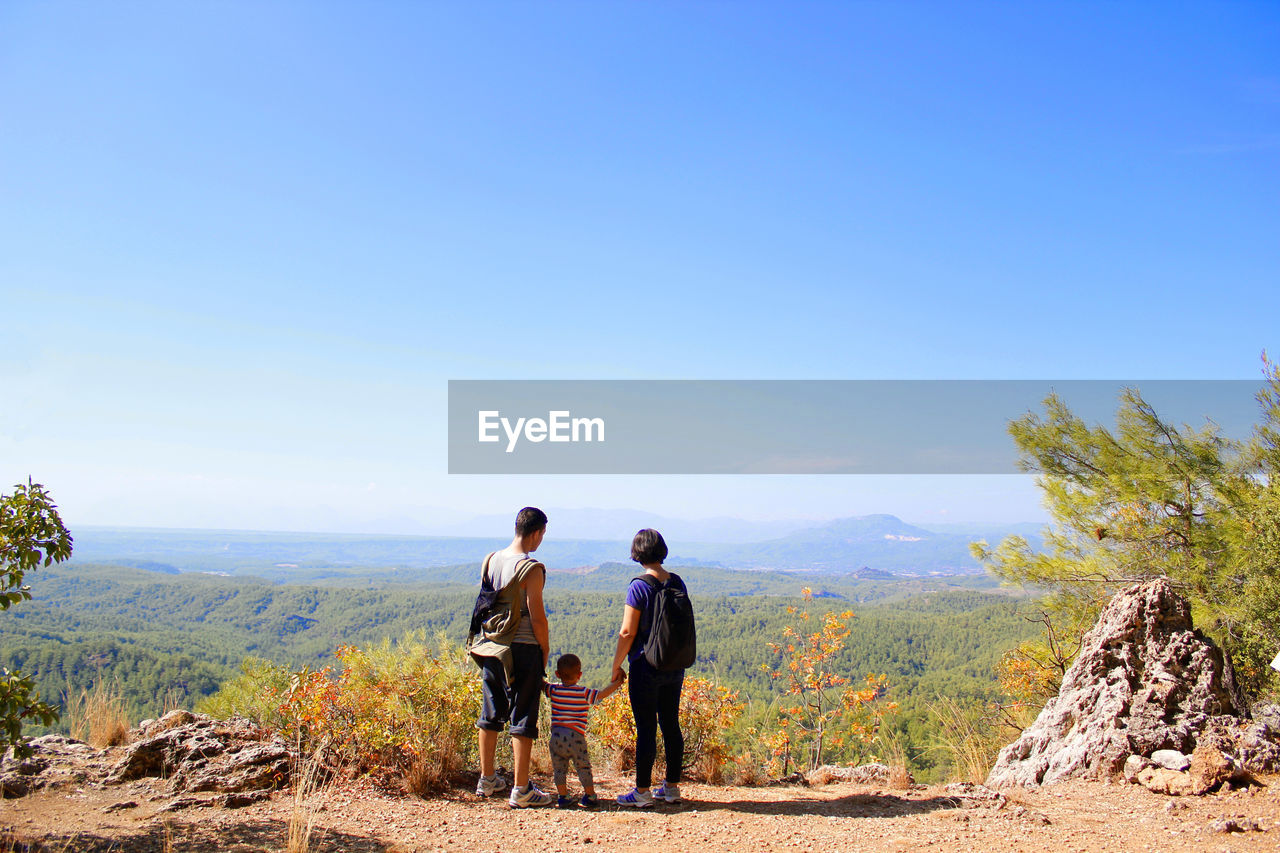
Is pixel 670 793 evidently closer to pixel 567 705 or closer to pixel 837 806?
pixel 567 705

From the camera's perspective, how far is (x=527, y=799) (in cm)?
456

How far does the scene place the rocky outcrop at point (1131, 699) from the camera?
5.02m

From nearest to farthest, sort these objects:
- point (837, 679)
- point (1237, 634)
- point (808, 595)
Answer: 1. point (1237, 634)
2. point (837, 679)
3. point (808, 595)

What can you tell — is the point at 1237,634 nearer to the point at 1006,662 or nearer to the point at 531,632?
the point at 1006,662

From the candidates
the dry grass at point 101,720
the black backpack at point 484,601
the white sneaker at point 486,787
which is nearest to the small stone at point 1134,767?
the white sneaker at point 486,787

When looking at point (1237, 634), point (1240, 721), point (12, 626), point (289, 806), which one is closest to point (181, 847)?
point (289, 806)

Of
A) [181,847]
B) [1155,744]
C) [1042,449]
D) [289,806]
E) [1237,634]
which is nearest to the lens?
[181,847]

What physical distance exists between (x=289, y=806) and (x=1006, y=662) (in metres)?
10.3

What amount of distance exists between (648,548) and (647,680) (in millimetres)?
928

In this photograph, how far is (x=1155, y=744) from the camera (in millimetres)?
4988

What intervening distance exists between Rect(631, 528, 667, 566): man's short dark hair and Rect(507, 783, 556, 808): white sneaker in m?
1.80

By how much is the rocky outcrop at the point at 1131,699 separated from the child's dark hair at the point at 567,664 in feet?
12.7

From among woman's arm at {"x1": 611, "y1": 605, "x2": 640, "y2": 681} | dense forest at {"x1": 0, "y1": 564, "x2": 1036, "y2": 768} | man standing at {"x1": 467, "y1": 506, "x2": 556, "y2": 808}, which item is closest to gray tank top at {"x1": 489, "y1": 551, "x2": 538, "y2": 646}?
man standing at {"x1": 467, "y1": 506, "x2": 556, "y2": 808}

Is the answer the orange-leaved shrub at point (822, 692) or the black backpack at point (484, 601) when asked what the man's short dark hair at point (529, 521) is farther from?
the orange-leaved shrub at point (822, 692)
